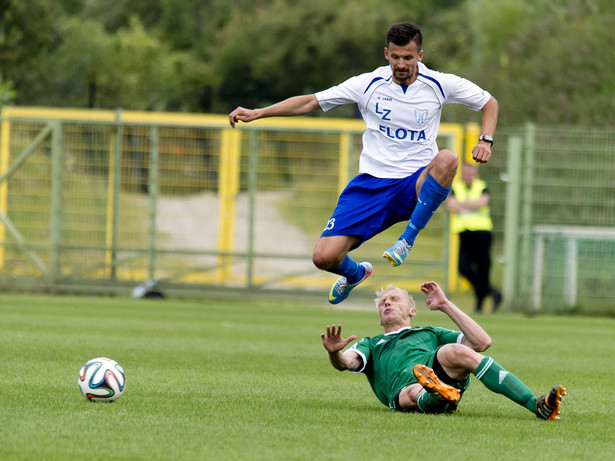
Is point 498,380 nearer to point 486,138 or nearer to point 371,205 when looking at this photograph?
point 486,138

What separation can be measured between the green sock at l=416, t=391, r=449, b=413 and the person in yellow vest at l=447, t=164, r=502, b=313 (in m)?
10.4

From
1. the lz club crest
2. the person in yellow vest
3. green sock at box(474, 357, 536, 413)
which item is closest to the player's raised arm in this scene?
the lz club crest

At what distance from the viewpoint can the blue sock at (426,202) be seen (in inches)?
324

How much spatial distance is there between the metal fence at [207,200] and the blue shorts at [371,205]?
386 inches

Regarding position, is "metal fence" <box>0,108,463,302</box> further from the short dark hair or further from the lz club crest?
the short dark hair

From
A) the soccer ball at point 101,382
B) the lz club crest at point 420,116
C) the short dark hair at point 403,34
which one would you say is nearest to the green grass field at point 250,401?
the soccer ball at point 101,382

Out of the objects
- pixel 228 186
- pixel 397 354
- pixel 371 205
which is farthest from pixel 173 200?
pixel 397 354

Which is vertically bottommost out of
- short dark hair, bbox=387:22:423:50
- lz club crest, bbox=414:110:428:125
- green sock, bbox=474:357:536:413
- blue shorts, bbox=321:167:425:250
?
green sock, bbox=474:357:536:413

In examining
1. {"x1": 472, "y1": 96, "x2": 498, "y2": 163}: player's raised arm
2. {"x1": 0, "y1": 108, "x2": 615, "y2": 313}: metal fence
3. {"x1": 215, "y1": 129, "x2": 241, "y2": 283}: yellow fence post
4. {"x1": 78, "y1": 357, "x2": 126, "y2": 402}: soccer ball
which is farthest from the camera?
{"x1": 215, "y1": 129, "x2": 241, "y2": 283}: yellow fence post

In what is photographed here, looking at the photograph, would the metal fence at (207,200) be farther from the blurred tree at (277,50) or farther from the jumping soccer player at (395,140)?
the jumping soccer player at (395,140)

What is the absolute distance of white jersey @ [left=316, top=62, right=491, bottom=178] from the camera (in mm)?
8555

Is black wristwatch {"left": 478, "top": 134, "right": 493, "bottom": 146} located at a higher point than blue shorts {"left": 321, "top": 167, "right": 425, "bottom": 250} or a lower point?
higher

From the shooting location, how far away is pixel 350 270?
9.16 m

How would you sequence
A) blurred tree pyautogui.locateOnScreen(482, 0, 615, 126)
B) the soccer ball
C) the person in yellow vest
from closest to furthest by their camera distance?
the soccer ball
the person in yellow vest
blurred tree pyautogui.locateOnScreen(482, 0, 615, 126)
